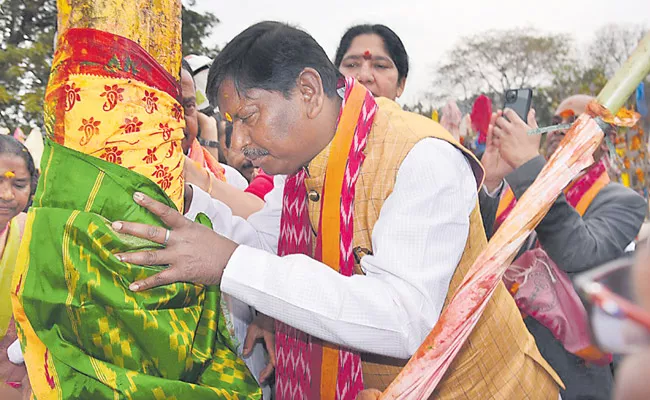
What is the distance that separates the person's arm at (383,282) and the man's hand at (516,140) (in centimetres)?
115

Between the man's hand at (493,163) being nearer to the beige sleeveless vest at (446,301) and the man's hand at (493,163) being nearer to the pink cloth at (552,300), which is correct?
the pink cloth at (552,300)

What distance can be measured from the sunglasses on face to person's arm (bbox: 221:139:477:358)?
0.86 meters

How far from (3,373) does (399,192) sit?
209 centimetres

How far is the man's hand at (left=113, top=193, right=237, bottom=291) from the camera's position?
1580 millimetres

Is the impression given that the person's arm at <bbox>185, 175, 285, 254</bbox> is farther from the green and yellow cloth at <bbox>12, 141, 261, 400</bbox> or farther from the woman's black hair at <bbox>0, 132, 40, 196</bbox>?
the woman's black hair at <bbox>0, 132, 40, 196</bbox>

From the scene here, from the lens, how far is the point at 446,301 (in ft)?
6.52

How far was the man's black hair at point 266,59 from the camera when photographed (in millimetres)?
1967

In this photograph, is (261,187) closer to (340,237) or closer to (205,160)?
(205,160)

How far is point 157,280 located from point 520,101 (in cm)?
175

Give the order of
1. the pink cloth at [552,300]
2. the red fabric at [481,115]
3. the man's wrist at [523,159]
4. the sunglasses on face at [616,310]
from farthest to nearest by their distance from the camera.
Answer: the red fabric at [481,115]
the pink cloth at [552,300]
the man's wrist at [523,159]
the sunglasses on face at [616,310]

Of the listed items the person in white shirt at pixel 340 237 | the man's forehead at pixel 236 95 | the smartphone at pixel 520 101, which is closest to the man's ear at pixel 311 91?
the person in white shirt at pixel 340 237

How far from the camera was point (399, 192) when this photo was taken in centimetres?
183

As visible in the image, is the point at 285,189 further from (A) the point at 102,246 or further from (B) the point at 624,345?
(B) the point at 624,345

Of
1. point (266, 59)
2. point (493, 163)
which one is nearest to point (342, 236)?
point (266, 59)
